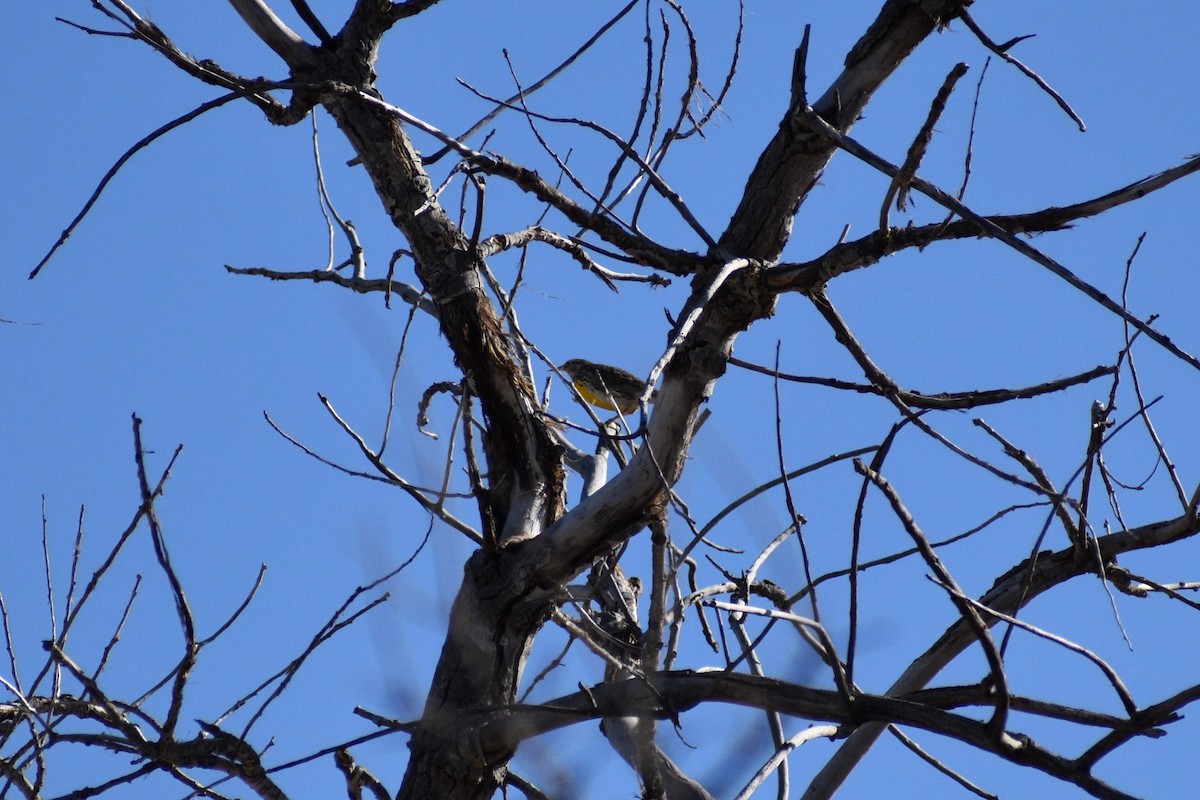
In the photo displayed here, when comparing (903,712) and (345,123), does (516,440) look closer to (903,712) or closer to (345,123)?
(345,123)

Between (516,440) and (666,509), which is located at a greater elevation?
(516,440)

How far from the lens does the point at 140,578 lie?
3.38 meters

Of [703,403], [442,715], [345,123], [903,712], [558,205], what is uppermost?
[345,123]

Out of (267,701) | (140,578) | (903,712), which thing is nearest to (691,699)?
(903,712)

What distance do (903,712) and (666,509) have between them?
3.44 feet

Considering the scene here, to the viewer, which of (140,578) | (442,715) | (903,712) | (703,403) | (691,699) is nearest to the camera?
(903,712)

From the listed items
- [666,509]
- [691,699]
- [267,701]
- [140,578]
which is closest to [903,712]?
[691,699]

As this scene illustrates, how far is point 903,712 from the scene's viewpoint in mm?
2156

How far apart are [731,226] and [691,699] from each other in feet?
4.33

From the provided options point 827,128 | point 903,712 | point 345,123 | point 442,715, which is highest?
point 345,123

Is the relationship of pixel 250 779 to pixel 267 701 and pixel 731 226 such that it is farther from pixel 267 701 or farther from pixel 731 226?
pixel 731 226

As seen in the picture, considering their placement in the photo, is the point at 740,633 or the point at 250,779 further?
the point at 250,779

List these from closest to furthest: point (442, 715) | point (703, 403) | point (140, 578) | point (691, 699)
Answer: point (691, 699), point (442, 715), point (703, 403), point (140, 578)

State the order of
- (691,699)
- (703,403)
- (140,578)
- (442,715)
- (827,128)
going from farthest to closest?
1. (140,578)
2. (703,403)
3. (442,715)
4. (827,128)
5. (691,699)
